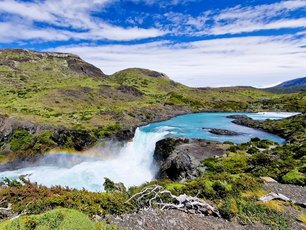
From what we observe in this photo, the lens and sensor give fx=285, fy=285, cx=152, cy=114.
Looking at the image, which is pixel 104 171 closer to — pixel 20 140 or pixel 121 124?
pixel 20 140

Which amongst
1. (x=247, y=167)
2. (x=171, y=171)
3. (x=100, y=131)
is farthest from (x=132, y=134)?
(x=247, y=167)

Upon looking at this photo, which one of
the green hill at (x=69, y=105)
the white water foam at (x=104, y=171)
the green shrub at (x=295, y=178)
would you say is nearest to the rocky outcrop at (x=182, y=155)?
the white water foam at (x=104, y=171)

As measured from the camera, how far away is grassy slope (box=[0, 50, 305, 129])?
7794 cm

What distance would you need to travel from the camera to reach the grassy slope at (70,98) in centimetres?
7794

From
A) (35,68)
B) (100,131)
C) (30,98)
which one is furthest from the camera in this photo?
(35,68)

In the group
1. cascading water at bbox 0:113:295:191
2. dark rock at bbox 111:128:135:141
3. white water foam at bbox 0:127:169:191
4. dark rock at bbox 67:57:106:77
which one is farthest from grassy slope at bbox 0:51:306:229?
cascading water at bbox 0:113:295:191

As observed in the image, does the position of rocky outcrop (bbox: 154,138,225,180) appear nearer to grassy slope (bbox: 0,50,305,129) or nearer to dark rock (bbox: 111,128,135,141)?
dark rock (bbox: 111,128,135,141)

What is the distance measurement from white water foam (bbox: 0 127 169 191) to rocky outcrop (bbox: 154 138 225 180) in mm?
2868

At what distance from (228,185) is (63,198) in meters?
10.8

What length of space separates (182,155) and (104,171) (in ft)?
47.0

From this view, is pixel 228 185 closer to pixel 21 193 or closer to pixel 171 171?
pixel 21 193

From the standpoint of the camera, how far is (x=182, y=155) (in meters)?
37.4

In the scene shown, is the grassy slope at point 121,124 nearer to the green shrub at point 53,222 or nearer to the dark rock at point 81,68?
the green shrub at point 53,222

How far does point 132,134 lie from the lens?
68.3 meters
